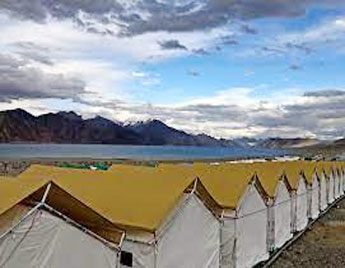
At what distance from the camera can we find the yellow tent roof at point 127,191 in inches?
477

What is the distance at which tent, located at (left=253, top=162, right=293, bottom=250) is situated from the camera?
66.0 feet

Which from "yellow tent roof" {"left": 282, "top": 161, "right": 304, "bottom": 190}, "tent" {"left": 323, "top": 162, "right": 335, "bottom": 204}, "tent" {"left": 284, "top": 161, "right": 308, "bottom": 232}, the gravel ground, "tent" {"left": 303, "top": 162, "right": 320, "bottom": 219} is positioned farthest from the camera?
"tent" {"left": 323, "top": 162, "right": 335, "bottom": 204}

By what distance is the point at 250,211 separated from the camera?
17547 mm

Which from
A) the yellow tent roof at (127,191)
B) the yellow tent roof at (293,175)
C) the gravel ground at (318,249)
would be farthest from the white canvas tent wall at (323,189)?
the yellow tent roof at (127,191)

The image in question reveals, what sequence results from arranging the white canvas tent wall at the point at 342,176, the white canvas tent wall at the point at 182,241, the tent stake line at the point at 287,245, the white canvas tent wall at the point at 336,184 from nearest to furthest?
1. the white canvas tent wall at the point at 182,241
2. the tent stake line at the point at 287,245
3. the white canvas tent wall at the point at 336,184
4. the white canvas tent wall at the point at 342,176

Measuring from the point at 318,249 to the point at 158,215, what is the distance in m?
11.4

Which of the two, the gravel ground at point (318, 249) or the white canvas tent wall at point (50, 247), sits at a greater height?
the white canvas tent wall at point (50, 247)

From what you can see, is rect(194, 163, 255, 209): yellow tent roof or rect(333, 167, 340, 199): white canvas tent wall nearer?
rect(194, 163, 255, 209): yellow tent roof

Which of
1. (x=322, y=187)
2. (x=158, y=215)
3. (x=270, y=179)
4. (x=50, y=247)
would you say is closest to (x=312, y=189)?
(x=322, y=187)

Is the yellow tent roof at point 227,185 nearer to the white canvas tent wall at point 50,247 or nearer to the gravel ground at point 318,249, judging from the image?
the gravel ground at point 318,249

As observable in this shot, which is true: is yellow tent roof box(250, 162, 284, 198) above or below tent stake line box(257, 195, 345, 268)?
above

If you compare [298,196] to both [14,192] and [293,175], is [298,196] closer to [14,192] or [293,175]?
[293,175]

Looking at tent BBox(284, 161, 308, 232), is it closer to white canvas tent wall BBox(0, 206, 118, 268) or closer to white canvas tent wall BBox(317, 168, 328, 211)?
white canvas tent wall BBox(317, 168, 328, 211)

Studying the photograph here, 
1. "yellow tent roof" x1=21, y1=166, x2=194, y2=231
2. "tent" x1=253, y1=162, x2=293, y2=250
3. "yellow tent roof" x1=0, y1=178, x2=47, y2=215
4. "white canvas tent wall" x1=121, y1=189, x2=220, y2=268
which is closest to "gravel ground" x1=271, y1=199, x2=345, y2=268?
"tent" x1=253, y1=162, x2=293, y2=250
